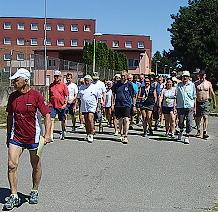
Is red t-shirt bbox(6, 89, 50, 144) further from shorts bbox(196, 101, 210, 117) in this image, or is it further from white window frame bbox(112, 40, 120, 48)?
white window frame bbox(112, 40, 120, 48)

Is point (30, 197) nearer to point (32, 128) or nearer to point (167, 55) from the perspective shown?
point (32, 128)

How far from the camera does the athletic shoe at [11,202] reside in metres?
6.91

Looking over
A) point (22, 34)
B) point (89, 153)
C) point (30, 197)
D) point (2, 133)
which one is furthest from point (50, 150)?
point (22, 34)

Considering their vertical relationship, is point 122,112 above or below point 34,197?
above

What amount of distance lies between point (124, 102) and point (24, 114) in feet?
22.6

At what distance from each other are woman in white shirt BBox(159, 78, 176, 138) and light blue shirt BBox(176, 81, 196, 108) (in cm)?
85

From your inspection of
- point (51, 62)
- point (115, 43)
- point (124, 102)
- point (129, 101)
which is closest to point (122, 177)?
Result: point (124, 102)

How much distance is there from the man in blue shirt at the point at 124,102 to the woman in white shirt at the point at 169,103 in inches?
65.5

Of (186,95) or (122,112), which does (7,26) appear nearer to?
(186,95)

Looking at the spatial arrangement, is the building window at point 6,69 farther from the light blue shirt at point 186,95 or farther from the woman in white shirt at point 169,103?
the light blue shirt at point 186,95

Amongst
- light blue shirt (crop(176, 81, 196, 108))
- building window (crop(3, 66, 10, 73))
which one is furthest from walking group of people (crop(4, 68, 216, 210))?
building window (crop(3, 66, 10, 73))

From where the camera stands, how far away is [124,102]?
45.4 ft

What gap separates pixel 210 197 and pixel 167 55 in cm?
5776

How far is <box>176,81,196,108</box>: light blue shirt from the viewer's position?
14.3m
